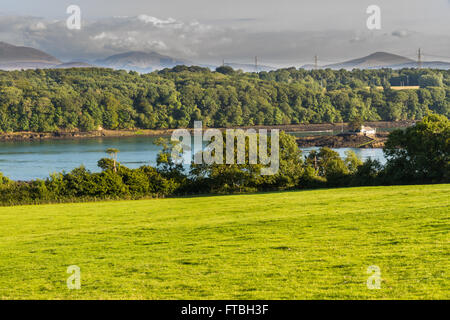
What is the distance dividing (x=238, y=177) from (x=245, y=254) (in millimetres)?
27454

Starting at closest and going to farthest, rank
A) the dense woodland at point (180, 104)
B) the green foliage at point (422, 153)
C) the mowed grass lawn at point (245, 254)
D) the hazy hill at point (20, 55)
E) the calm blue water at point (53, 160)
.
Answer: the mowed grass lawn at point (245, 254)
the green foliage at point (422, 153)
the calm blue water at point (53, 160)
the dense woodland at point (180, 104)
the hazy hill at point (20, 55)

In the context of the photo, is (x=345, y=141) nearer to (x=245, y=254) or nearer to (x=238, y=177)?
(x=238, y=177)

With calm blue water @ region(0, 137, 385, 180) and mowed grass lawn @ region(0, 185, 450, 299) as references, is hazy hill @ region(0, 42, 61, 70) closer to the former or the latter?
calm blue water @ region(0, 137, 385, 180)

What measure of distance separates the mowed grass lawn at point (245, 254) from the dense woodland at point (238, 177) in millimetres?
14319

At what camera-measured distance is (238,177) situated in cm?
4053

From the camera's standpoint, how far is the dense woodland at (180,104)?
502 feet

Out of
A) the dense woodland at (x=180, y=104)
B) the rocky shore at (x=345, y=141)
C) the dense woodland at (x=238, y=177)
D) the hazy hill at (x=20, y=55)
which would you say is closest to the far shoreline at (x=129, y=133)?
the dense woodland at (x=180, y=104)

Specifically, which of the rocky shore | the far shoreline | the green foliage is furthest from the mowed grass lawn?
the far shoreline

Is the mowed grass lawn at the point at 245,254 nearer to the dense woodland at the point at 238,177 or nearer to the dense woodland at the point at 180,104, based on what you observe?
the dense woodland at the point at 238,177

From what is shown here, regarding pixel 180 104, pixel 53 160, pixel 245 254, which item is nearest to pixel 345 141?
pixel 53 160

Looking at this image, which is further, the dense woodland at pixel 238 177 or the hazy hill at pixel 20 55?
the hazy hill at pixel 20 55

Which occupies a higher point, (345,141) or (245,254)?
(245,254)

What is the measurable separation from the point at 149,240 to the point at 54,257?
3.01 m

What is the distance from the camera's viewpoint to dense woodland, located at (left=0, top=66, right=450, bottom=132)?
502 feet
